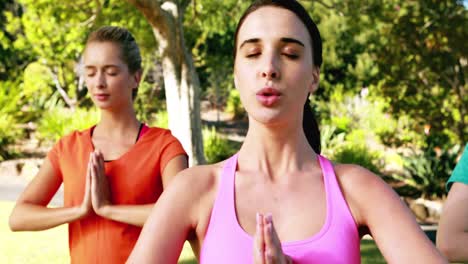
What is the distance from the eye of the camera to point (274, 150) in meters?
1.72

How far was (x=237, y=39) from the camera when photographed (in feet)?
5.77

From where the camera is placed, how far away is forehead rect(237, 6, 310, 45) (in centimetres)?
168

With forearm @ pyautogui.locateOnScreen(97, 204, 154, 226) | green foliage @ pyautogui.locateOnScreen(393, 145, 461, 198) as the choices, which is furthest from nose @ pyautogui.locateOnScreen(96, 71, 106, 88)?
green foliage @ pyautogui.locateOnScreen(393, 145, 461, 198)

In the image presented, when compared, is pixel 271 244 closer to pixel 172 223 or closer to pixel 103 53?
pixel 172 223

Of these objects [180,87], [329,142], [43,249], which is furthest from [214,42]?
[43,249]

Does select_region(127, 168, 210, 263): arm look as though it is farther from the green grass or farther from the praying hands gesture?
the green grass

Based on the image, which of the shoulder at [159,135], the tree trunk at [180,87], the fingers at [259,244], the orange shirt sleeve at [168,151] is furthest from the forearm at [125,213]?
the tree trunk at [180,87]

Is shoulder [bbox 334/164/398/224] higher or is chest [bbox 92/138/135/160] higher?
shoulder [bbox 334/164/398/224]

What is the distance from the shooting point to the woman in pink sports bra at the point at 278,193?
1573mm

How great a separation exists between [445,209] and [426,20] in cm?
1473

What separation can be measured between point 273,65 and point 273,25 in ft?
0.33

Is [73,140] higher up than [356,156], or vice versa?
[73,140]

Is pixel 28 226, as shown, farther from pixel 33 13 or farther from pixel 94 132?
pixel 33 13

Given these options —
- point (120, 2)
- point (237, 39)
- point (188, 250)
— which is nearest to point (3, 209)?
point (188, 250)
